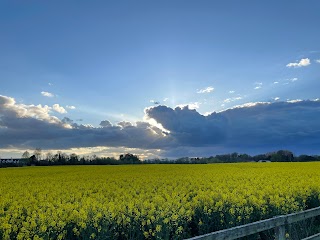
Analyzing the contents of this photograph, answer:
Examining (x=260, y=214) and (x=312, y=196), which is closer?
(x=260, y=214)

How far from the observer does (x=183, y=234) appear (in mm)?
11477

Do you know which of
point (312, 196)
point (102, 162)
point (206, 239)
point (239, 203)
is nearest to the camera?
point (206, 239)

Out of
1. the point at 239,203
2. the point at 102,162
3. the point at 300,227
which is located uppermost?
the point at 102,162

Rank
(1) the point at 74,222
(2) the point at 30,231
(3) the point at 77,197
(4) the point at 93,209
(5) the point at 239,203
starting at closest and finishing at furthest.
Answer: (2) the point at 30,231 < (1) the point at 74,222 < (4) the point at 93,209 < (5) the point at 239,203 < (3) the point at 77,197

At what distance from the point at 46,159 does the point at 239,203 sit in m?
81.0

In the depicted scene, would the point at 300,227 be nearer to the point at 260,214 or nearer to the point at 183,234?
the point at 260,214

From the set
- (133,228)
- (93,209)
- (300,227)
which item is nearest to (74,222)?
(93,209)

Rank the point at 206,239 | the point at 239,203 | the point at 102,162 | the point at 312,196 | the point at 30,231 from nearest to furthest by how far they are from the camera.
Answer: the point at 206,239 < the point at 30,231 < the point at 239,203 < the point at 312,196 < the point at 102,162

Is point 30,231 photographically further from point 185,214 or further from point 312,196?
point 312,196

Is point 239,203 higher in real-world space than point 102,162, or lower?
lower

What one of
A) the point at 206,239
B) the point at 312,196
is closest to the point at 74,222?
the point at 206,239

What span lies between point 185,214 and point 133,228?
6.31ft

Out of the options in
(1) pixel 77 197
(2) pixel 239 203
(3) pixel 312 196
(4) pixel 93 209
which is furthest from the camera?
(3) pixel 312 196

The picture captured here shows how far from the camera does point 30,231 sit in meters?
9.75
